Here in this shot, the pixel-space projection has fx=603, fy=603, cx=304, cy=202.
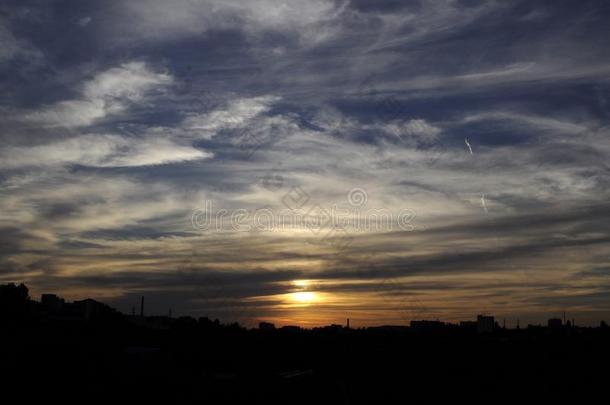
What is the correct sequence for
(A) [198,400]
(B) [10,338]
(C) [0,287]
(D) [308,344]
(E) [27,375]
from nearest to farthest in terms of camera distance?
(A) [198,400], (E) [27,375], (B) [10,338], (D) [308,344], (C) [0,287]

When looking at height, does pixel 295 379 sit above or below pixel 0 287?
below

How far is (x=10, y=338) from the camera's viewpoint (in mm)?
43031

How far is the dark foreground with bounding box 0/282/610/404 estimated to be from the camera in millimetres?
30875

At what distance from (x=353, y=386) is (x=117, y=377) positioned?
47.0ft

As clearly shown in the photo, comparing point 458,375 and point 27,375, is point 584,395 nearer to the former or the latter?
point 458,375

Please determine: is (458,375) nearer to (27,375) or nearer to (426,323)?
(27,375)

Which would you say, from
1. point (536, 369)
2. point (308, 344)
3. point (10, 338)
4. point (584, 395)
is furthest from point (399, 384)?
point (308, 344)

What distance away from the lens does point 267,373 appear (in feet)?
134

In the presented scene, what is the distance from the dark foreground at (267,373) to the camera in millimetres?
30875

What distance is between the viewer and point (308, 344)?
7375cm

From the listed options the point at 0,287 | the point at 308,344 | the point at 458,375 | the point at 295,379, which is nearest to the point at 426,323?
the point at 308,344

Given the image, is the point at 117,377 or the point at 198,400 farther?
the point at 117,377

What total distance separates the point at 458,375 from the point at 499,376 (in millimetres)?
2946

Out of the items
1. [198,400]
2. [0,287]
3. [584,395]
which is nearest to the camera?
[198,400]
